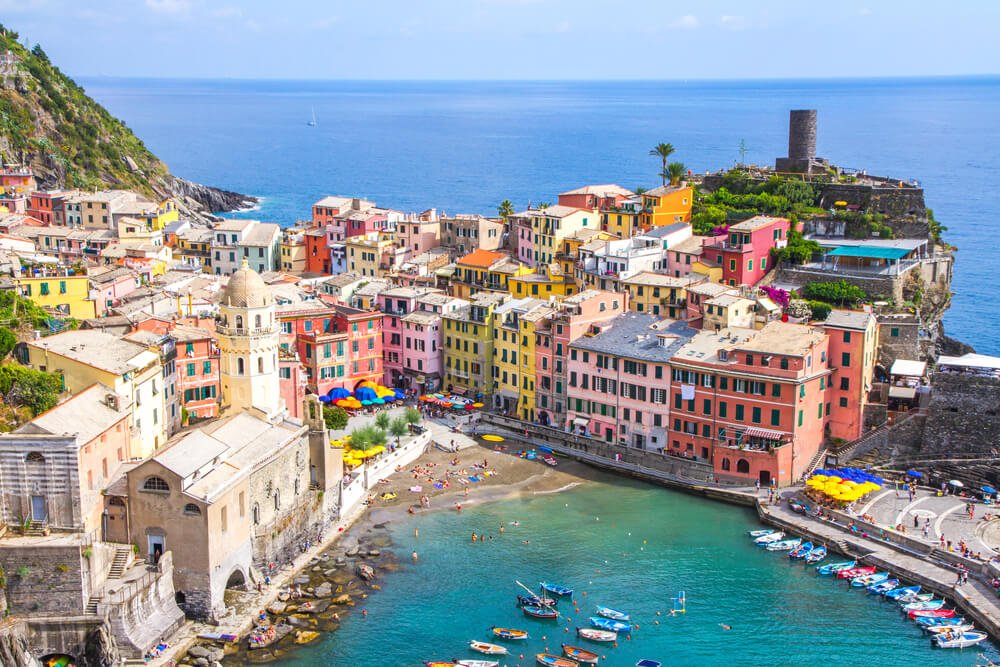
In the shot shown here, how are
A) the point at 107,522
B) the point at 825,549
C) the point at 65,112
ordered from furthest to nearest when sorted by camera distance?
1. the point at 65,112
2. the point at 825,549
3. the point at 107,522

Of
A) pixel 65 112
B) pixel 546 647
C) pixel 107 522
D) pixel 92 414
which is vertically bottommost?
pixel 546 647

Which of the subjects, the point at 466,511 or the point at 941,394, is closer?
the point at 466,511

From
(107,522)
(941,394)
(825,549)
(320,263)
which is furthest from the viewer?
(320,263)

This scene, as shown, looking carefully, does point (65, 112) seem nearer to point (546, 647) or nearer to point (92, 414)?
point (92, 414)

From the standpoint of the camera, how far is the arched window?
55.1 metres

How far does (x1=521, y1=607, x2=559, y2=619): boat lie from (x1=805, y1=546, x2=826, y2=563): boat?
15303mm

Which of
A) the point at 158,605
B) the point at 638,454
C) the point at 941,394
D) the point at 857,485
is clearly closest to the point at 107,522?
the point at 158,605

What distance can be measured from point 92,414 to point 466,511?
23.2 m

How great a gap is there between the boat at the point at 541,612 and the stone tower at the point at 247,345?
1942 cm

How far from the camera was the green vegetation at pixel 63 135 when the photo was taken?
494 ft

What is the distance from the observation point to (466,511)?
232 feet

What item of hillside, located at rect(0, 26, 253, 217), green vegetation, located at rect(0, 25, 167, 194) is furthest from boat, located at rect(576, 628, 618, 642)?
green vegetation, located at rect(0, 25, 167, 194)

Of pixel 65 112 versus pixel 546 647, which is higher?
pixel 65 112

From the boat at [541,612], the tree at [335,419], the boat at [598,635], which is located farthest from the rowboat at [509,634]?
the tree at [335,419]
